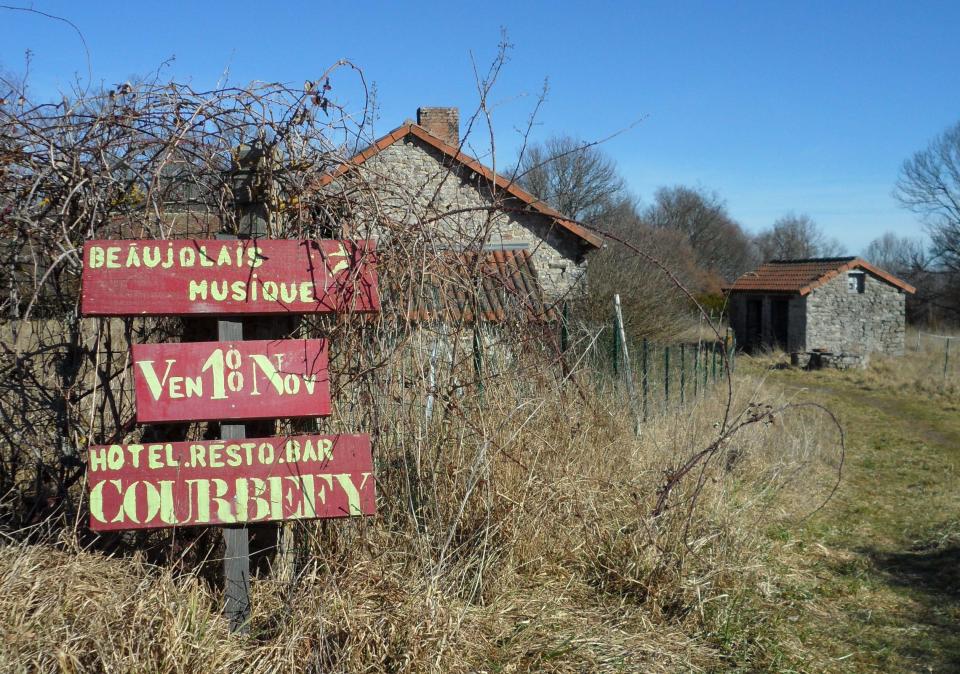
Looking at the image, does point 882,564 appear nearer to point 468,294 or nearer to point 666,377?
point 666,377

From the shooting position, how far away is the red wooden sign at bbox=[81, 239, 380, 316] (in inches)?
135

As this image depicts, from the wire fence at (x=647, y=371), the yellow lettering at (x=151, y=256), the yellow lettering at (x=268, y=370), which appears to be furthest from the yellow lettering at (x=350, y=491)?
the wire fence at (x=647, y=371)

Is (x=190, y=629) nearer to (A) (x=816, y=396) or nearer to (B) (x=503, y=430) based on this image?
(B) (x=503, y=430)

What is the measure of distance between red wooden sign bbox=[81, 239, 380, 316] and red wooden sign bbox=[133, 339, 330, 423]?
0.56 feet

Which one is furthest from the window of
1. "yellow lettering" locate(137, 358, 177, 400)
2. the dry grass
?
"yellow lettering" locate(137, 358, 177, 400)

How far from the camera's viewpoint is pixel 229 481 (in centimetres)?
342

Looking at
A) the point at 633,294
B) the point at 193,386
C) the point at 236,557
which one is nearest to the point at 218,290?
the point at 193,386

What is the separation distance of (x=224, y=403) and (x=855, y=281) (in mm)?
27682

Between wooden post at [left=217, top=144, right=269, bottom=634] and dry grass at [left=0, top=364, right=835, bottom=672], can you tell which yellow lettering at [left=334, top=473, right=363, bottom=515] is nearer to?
dry grass at [left=0, top=364, right=835, bottom=672]

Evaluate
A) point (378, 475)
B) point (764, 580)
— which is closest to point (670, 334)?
point (764, 580)

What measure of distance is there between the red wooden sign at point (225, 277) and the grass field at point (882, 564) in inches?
108

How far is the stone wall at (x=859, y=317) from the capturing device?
2680cm

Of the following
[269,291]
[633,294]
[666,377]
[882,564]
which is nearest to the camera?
[269,291]

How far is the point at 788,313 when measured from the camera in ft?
90.4
